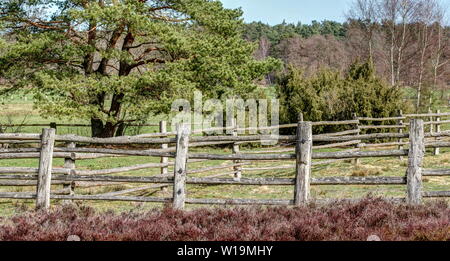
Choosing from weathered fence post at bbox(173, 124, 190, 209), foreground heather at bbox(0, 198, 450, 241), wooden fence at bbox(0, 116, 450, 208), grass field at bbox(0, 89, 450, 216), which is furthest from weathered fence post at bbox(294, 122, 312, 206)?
weathered fence post at bbox(173, 124, 190, 209)

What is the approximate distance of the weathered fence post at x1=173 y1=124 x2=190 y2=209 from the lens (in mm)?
7705

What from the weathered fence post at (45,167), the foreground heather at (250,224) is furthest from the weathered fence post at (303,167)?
the weathered fence post at (45,167)

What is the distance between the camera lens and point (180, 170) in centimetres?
774

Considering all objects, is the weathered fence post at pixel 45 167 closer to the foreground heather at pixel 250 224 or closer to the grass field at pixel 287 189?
the grass field at pixel 287 189

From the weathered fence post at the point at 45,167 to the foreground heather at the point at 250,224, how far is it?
1.49 metres

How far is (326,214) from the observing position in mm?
6137

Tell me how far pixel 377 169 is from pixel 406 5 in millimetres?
22357

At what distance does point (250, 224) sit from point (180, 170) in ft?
7.35

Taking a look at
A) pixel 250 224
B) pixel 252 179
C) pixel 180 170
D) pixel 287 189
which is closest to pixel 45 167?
pixel 180 170

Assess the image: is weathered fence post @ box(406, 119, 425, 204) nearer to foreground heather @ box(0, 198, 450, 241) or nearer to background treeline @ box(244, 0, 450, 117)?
foreground heather @ box(0, 198, 450, 241)

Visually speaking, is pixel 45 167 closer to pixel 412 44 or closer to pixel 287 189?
pixel 287 189

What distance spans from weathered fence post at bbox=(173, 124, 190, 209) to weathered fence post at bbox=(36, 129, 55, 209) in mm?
2110

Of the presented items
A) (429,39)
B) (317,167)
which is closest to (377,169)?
(317,167)
